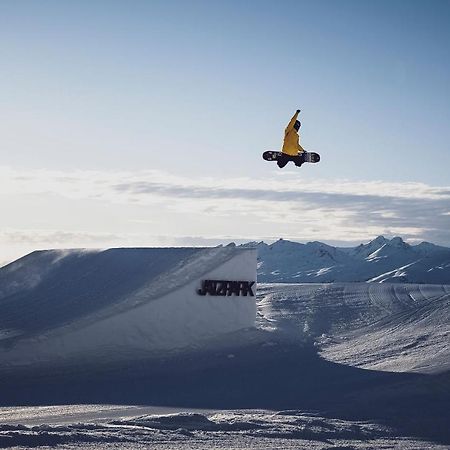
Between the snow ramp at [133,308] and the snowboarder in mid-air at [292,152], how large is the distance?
47.3 feet

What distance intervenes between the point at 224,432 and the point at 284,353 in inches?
456

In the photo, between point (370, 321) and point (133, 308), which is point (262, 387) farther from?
point (370, 321)

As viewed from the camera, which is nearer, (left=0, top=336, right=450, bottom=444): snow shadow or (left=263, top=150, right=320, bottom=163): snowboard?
(left=263, top=150, right=320, bottom=163): snowboard

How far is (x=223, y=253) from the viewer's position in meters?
30.1

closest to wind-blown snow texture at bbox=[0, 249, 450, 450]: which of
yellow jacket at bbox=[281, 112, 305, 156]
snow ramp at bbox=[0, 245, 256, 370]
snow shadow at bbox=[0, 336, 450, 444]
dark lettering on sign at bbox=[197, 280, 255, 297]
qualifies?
snow shadow at bbox=[0, 336, 450, 444]

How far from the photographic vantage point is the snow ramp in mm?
27234

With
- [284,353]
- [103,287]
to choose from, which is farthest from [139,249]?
[284,353]

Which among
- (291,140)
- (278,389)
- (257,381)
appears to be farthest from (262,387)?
(291,140)

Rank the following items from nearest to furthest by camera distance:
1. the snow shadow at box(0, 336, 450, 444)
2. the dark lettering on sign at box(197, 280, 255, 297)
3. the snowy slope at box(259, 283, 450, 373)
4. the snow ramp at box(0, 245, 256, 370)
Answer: the snow shadow at box(0, 336, 450, 444) → the snowy slope at box(259, 283, 450, 373) → the snow ramp at box(0, 245, 256, 370) → the dark lettering on sign at box(197, 280, 255, 297)

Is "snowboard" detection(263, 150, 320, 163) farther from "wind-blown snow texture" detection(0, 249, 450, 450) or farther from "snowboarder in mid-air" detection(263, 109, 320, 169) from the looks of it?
"wind-blown snow texture" detection(0, 249, 450, 450)

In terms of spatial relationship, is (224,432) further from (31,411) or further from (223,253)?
(223,253)

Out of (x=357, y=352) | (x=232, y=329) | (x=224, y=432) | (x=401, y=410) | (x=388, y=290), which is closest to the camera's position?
(x=224, y=432)

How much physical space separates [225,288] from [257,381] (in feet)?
19.7

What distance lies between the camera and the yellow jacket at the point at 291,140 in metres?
14.5
